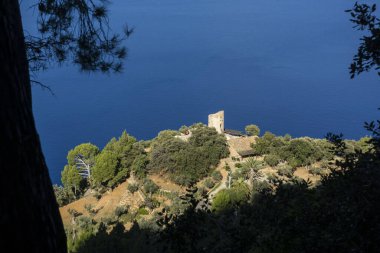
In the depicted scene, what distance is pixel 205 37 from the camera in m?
74.7

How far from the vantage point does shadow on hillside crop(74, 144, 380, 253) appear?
2.50 metres

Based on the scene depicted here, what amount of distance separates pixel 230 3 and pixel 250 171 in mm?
96247

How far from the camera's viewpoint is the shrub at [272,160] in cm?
1744

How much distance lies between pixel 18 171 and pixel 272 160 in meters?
16.8

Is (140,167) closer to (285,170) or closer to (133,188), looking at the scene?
(133,188)

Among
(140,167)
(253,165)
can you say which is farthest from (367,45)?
(140,167)

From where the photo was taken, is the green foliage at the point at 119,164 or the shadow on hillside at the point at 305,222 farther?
the green foliage at the point at 119,164

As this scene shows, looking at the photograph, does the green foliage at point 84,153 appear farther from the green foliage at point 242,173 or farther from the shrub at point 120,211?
the green foliage at point 242,173

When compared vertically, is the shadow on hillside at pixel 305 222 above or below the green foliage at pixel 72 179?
below

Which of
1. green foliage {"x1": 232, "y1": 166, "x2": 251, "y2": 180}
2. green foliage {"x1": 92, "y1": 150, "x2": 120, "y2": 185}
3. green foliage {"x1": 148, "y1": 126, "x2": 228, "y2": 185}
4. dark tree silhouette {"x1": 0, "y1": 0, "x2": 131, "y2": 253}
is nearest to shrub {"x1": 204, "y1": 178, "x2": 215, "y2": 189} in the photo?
green foliage {"x1": 148, "y1": 126, "x2": 228, "y2": 185}

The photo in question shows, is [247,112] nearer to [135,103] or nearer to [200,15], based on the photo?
[135,103]

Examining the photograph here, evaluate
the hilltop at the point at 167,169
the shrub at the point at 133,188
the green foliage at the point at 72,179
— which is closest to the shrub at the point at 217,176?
the hilltop at the point at 167,169

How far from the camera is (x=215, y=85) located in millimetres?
54500

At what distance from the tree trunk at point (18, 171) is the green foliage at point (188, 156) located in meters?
14.7
